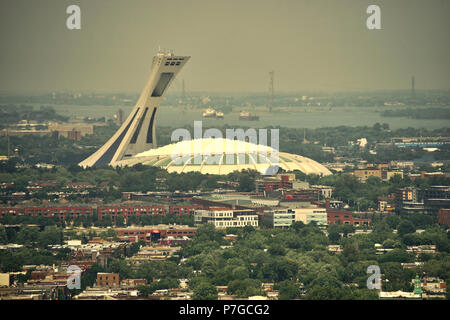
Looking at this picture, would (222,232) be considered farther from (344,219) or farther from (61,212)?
(61,212)

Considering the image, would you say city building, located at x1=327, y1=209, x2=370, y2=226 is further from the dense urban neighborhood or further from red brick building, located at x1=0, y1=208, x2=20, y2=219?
red brick building, located at x1=0, y1=208, x2=20, y2=219

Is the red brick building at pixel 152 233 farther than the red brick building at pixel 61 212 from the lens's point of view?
No

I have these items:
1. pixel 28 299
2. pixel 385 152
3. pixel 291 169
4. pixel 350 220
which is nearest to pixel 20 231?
pixel 350 220

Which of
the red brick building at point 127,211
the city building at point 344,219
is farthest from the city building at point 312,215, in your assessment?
the red brick building at point 127,211

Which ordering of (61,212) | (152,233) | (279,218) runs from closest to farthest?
(152,233) < (279,218) < (61,212)

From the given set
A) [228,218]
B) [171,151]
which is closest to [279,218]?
[228,218]

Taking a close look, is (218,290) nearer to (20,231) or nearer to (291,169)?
(20,231)

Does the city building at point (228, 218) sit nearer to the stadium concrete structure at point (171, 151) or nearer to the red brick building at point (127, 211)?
the red brick building at point (127, 211)

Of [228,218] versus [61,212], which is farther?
[61,212]
